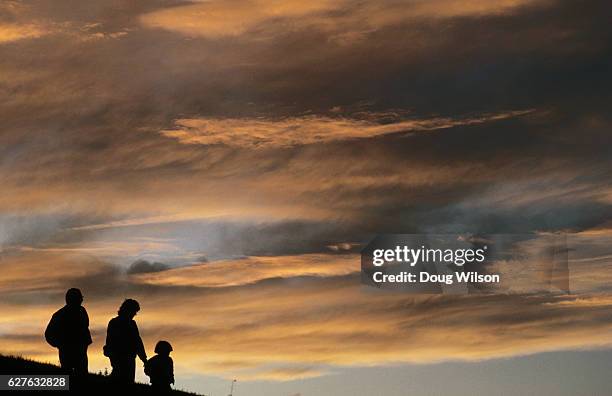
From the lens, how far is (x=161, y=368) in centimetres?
3194

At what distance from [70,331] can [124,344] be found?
1577 mm

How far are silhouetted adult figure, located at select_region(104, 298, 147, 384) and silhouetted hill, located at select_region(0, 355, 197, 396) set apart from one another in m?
0.35

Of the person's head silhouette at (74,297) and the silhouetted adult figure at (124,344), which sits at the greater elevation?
the person's head silhouette at (74,297)

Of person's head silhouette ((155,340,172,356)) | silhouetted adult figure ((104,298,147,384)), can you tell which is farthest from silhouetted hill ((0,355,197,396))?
person's head silhouette ((155,340,172,356))

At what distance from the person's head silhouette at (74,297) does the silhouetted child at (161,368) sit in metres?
2.57

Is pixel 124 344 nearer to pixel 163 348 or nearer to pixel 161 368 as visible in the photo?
pixel 163 348

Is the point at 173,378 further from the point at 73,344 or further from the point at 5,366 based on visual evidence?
the point at 5,366

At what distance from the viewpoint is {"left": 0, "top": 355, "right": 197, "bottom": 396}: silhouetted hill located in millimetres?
31750

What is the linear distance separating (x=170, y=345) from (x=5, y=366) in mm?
6558

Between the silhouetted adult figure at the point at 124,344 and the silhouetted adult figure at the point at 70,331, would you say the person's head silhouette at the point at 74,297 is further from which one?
the silhouetted adult figure at the point at 124,344

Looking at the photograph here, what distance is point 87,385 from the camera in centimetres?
3173

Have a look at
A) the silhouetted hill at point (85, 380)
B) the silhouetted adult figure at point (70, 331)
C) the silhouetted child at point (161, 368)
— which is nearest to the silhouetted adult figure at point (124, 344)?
the silhouetted hill at point (85, 380)

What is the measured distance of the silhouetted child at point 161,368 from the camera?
1254 inches

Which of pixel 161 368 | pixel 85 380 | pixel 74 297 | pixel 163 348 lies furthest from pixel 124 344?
pixel 74 297
